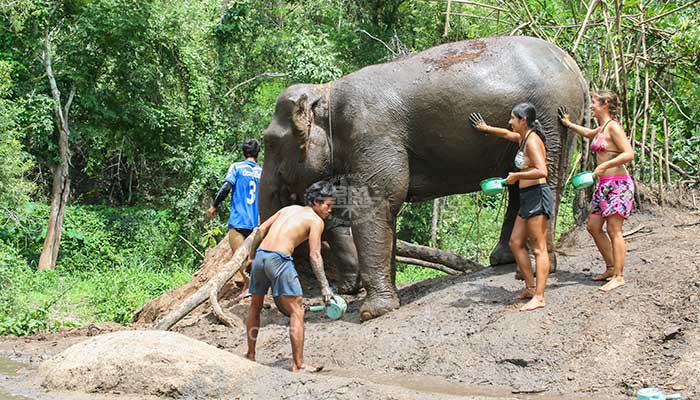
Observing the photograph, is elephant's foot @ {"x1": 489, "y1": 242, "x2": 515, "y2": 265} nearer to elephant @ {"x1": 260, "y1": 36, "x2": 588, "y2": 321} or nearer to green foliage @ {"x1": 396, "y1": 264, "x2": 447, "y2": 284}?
elephant @ {"x1": 260, "y1": 36, "x2": 588, "y2": 321}

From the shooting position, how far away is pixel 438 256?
10211mm

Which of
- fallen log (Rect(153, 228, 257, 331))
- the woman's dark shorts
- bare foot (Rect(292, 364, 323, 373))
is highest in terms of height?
the woman's dark shorts

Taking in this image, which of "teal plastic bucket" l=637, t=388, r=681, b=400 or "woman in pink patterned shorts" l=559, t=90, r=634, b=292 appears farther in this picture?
"woman in pink patterned shorts" l=559, t=90, r=634, b=292

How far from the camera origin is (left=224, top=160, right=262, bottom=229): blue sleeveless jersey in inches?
378

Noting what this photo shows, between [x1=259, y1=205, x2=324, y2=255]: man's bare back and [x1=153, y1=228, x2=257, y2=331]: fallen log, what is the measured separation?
1847 millimetres

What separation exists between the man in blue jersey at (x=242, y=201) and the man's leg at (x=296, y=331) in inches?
121

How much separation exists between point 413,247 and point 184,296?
2859 mm

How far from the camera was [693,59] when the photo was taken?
9758 millimetres

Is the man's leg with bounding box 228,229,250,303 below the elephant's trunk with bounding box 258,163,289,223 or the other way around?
below

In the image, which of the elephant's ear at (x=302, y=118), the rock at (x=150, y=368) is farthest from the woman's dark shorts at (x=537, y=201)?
the rock at (x=150, y=368)

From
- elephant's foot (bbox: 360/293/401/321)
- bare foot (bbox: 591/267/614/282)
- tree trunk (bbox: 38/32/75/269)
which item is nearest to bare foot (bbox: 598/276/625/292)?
bare foot (bbox: 591/267/614/282)

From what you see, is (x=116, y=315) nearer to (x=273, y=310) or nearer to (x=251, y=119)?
(x=273, y=310)

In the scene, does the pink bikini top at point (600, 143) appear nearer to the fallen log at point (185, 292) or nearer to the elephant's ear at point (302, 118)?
the elephant's ear at point (302, 118)

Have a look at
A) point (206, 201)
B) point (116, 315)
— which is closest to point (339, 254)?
point (116, 315)
